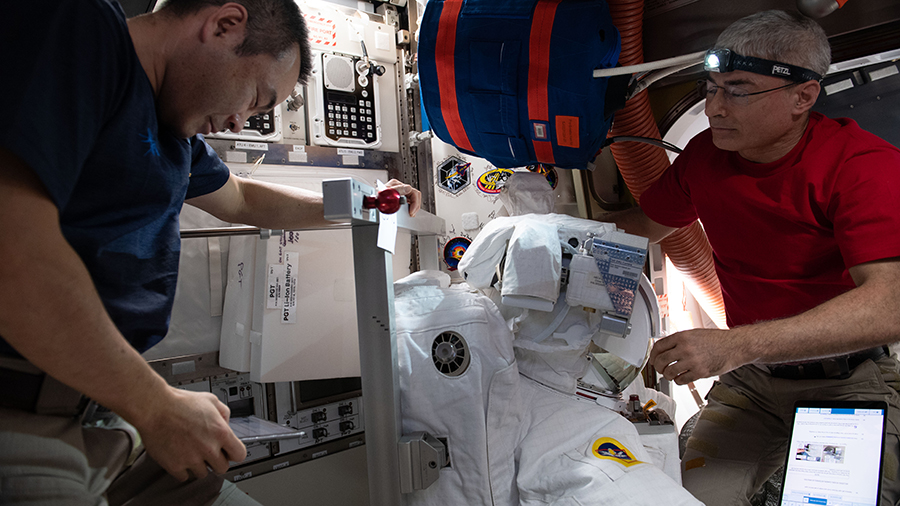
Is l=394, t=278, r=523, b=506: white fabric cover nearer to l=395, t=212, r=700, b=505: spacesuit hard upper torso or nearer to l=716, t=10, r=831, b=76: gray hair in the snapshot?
l=395, t=212, r=700, b=505: spacesuit hard upper torso

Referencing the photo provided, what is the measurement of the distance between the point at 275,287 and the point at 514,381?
1419 mm

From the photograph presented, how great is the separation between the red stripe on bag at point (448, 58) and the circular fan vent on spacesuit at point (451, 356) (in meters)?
1.02

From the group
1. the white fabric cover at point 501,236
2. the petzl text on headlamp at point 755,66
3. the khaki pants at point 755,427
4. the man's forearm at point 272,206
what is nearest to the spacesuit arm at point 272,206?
the man's forearm at point 272,206

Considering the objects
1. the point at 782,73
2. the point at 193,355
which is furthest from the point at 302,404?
the point at 782,73

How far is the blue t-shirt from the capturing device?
837 millimetres

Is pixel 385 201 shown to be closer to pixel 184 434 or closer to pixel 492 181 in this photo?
pixel 184 434

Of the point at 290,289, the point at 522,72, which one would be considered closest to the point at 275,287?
the point at 290,289

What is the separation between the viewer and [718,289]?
336 cm

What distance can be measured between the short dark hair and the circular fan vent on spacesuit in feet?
3.60

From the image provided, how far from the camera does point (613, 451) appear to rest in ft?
5.80

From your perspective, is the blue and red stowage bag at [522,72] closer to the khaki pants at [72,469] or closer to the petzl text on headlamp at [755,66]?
the petzl text on headlamp at [755,66]

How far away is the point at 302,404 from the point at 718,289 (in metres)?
2.65

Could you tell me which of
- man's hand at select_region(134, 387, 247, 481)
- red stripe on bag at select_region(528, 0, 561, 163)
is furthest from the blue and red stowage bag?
man's hand at select_region(134, 387, 247, 481)

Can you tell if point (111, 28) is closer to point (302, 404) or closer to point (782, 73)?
point (782, 73)
